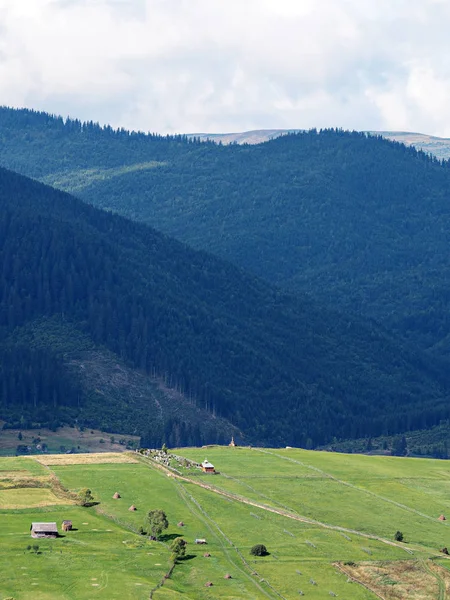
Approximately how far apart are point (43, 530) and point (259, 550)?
80.9 feet

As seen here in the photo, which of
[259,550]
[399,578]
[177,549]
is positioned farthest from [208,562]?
[399,578]

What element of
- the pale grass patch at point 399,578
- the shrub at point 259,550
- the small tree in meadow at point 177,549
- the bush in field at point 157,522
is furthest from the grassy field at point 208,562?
the bush in field at point 157,522

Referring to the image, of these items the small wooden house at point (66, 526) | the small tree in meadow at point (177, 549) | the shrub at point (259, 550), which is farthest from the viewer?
the small wooden house at point (66, 526)

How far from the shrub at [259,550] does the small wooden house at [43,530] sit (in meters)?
22.6

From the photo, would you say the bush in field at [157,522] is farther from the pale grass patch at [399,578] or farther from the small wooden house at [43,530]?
the pale grass patch at [399,578]

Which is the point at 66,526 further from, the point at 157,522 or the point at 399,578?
the point at 399,578

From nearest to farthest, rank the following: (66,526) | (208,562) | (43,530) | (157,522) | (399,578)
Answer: (208,562) → (399,578) → (43,530) → (66,526) → (157,522)

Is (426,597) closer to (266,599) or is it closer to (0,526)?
(266,599)

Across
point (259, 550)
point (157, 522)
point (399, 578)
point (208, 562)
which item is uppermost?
point (157, 522)

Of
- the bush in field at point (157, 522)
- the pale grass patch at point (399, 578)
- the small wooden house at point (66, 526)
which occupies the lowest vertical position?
the pale grass patch at point (399, 578)

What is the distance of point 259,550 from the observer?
185 metres

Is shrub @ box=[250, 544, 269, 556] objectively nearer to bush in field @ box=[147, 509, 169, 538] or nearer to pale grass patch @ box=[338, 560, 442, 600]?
pale grass patch @ box=[338, 560, 442, 600]

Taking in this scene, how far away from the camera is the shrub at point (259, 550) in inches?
7274

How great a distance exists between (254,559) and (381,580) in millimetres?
14439
